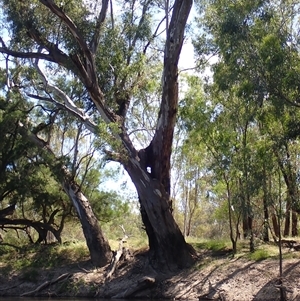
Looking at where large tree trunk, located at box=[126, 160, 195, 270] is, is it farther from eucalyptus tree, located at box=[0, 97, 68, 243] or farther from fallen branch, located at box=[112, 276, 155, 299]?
eucalyptus tree, located at box=[0, 97, 68, 243]

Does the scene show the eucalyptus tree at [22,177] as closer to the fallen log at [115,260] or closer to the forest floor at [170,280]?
the forest floor at [170,280]

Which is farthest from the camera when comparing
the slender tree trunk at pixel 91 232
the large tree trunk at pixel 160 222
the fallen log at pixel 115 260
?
the slender tree trunk at pixel 91 232

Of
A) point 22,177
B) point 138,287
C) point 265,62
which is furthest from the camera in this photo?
point 22,177

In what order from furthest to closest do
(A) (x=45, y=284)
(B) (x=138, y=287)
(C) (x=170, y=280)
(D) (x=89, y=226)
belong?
(D) (x=89, y=226) → (A) (x=45, y=284) → (C) (x=170, y=280) → (B) (x=138, y=287)

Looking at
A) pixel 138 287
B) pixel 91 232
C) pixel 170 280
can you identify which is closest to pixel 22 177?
pixel 91 232

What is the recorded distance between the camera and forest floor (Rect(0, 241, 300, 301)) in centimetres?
1700

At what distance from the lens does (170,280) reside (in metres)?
19.2

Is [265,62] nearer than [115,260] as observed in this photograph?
Yes

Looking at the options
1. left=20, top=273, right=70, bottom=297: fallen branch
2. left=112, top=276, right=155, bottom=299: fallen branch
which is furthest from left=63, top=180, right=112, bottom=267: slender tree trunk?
left=112, top=276, right=155, bottom=299: fallen branch

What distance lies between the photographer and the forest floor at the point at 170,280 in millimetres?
17000

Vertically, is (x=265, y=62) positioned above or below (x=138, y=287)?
above

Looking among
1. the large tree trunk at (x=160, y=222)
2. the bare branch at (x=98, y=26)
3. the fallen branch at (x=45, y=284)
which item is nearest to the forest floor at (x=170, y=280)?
the fallen branch at (x=45, y=284)

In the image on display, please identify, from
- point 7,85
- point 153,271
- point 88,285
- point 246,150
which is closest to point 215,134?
point 246,150

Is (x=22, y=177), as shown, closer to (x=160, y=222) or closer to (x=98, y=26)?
(x=160, y=222)
